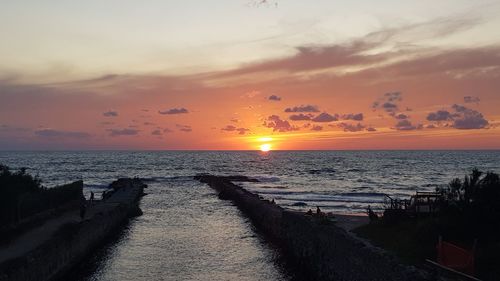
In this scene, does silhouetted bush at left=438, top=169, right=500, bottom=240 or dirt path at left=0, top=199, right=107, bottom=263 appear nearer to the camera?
silhouetted bush at left=438, top=169, right=500, bottom=240

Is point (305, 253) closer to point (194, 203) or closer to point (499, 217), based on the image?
point (499, 217)

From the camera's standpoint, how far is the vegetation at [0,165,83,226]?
3123cm

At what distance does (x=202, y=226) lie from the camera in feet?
136

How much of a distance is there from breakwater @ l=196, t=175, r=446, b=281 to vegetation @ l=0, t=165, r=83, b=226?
54.5 feet

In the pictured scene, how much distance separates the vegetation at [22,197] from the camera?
31227mm

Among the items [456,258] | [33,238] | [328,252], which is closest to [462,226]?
[456,258]

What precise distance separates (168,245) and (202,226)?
843 cm

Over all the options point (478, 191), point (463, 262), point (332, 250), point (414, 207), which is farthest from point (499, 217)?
point (414, 207)

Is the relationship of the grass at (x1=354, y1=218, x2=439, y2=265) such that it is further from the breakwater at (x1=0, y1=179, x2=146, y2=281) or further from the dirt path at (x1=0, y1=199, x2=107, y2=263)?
the dirt path at (x1=0, y1=199, x2=107, y2=263)

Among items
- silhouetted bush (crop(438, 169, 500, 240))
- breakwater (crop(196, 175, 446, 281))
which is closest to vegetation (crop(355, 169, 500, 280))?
silhouetted bush (crop(438, 169, 500, 240))

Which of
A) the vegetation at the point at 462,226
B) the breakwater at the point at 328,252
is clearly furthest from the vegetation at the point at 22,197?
the vegetation at the point at 462,226

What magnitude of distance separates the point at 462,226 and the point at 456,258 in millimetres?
3969

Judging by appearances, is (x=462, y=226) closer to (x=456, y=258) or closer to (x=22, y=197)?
(x=456, y=258)

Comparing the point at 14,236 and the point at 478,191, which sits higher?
the point at 478,191
